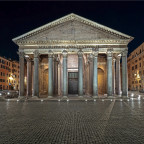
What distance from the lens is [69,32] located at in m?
31.7

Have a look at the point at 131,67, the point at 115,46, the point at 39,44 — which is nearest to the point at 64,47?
the point at 39,44

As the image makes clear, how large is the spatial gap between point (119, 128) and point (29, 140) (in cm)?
485

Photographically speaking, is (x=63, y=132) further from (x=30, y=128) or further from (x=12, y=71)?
(x=12, y=71)

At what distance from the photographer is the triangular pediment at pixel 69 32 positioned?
31.4 meters

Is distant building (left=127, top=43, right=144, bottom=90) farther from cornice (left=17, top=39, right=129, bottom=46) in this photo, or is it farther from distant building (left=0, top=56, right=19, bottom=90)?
distant building (left=0, top=56, right=19, bottom=90)

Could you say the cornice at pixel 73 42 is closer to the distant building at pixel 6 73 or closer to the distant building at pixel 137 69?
the distant building at pixel 137 69

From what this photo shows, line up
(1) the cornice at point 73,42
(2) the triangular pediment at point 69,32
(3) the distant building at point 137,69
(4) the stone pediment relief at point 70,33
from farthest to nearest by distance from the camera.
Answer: (3) the distant building at point 137,69 < (4) the stone pediment relief at point 70,33 < (2) the triangular pediment at point 69,32 < (1) the cornice at point 73,42

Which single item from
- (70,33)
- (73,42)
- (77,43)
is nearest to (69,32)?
(70,33)

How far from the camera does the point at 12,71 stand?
87188 millimetres

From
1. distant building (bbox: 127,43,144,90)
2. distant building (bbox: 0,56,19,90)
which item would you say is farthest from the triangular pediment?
distant building (bbox: 0,56,19,90)

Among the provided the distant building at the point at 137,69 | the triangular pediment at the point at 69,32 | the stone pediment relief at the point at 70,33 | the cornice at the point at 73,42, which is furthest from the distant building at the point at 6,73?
the distant building at the point at 137,69

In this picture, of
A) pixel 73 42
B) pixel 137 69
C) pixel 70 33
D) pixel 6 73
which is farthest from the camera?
pixel 6 73

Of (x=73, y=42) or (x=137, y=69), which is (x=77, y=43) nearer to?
(x=73, y=42)

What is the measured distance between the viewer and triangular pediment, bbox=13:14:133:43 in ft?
103
